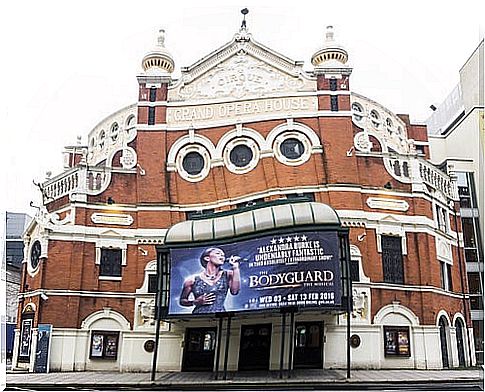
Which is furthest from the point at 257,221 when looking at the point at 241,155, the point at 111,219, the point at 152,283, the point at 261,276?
the point at 111,219

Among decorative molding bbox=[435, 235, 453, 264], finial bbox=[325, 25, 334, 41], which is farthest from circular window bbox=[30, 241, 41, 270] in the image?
decorative molding bbox=[435, 235, 453, 264]

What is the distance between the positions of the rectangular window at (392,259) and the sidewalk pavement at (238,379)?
701 mm

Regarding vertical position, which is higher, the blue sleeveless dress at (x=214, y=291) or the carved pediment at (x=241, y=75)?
the carved pediment at (x=241, y=75)

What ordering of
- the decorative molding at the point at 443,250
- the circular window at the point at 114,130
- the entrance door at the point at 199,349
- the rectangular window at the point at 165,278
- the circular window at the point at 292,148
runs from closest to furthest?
the entrance door at the point at 199,349 < the rectangular window at the point at 165,278 < the decorative molding at the point at 443,250 < the circular window at the point at 292,148 < the circular window at the point at 114,130

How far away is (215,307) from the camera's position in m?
4.19

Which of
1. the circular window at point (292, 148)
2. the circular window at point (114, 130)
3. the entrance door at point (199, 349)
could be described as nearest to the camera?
the entrance door at point (199, 349)

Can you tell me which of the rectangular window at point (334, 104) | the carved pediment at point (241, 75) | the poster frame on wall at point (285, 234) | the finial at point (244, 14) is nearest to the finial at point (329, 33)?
the carved pediment at point (241, 75)

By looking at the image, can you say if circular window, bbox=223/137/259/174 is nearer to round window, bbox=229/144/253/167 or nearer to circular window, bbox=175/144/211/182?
round window, bbox=229/144/253/167

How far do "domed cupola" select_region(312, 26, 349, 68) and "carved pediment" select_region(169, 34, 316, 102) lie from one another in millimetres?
154

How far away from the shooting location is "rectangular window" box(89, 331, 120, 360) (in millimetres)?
4371

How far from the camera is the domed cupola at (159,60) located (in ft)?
15.5

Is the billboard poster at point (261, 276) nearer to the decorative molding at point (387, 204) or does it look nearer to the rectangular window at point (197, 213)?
the rectangular window at point (197, 213)

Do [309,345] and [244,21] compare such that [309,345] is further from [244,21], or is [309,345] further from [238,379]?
[244,21]

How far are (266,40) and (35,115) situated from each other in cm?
197
